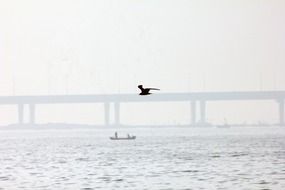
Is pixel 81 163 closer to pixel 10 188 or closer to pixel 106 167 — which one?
pixel 106 167

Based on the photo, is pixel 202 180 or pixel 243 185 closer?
pixel 243 185

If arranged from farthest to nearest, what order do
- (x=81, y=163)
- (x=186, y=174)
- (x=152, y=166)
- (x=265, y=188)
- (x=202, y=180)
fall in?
(x=81, y=163)
(x=152, y=166)
(x=186, y=174)
(x=202, y=180)
(x=265, y=188)

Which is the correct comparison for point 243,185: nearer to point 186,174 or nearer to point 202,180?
point 202,180

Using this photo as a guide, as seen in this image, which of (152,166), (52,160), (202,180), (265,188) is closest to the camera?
(265,188)

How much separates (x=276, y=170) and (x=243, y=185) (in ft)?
47.1

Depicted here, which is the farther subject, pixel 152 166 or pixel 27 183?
pixel 152 166

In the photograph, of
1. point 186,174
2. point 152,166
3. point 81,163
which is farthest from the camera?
point 81,163

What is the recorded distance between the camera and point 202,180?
74.8 m

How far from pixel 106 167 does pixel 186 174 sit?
1436 cm

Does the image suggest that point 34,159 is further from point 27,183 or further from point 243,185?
point 243,185

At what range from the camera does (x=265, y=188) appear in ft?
220

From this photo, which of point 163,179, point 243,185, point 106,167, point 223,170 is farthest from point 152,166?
point 243,185

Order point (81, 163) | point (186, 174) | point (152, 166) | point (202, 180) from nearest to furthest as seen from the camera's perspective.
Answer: point (202, 180), point (186, 174), point (152, 166), point (81, 163)

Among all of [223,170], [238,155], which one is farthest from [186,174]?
[238,155]
